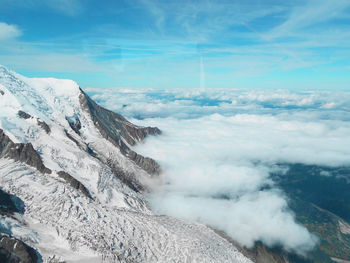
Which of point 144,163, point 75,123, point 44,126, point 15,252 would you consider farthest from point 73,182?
point 144,163

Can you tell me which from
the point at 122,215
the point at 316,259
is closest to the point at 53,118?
the point at 122,215

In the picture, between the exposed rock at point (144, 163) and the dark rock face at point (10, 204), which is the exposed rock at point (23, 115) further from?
the exposed rock at point (144, 163)

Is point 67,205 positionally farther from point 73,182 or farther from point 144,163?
point 144,163

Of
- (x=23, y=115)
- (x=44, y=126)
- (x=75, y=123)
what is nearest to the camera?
(x=23, y=115)

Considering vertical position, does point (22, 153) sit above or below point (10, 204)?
above

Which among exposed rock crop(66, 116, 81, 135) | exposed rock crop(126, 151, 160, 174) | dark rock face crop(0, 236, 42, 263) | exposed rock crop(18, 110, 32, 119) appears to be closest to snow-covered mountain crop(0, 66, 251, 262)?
dark rock face crop(0, 236, 42, 263)

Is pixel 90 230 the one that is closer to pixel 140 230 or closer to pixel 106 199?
pixel 140 230

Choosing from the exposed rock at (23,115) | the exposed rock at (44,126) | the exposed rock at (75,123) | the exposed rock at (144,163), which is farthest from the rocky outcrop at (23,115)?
the exposed rock at (144,163)
